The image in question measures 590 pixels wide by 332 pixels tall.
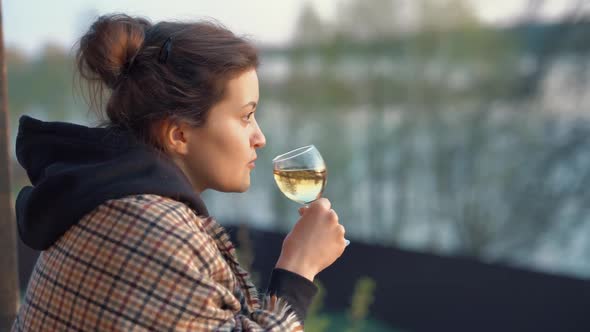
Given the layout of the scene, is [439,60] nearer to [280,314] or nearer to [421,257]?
[421,257]

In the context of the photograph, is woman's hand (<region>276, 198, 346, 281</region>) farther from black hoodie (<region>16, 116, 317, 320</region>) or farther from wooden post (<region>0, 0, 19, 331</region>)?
wooden post (<region>0, 0, 19, 331</region>)

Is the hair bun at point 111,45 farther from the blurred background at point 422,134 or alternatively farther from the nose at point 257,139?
the blurred background at point 422,134

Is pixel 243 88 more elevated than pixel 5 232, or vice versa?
pixel 243 88

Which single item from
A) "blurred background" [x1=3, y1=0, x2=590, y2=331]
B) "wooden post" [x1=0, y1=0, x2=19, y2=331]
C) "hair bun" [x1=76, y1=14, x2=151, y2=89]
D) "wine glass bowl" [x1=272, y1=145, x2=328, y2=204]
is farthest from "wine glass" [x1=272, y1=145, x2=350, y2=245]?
"blurred background" [x1=3, y1=0, x2=590, y2=331]

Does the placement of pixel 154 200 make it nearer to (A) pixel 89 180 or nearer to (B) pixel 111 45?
(A) pixel 89 180

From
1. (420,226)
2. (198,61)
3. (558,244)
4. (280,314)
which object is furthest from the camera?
(420,226)

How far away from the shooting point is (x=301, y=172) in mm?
1605

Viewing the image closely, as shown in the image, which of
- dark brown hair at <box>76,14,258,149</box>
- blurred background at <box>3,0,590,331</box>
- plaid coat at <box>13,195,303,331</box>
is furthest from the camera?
blurred background at <box>3,0,590,331</box>

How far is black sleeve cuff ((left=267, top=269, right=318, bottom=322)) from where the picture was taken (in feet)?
4.33

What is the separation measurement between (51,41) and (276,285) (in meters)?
4.20

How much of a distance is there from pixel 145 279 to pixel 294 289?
30 centimetres

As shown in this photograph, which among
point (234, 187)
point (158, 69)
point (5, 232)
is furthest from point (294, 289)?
point (5, 232)

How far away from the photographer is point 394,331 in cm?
470

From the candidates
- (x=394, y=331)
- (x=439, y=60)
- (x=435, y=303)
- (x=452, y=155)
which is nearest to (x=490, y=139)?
(x=452, y=155)
